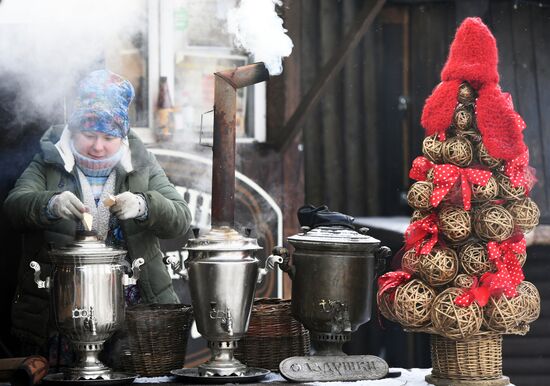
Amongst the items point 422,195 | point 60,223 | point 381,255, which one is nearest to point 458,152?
point 422,195

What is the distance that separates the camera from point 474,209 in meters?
4.73

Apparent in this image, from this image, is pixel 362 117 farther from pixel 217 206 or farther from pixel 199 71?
pixel 217 206

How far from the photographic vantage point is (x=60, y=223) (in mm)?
5152

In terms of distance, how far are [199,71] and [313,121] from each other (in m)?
A: 1.29

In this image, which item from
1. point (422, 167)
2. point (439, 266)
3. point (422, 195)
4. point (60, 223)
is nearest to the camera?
point (439, 266)

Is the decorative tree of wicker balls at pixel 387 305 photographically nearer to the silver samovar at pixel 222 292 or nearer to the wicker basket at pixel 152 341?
the silver samovar at pixel 222 292

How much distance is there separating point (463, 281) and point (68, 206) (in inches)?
70.5

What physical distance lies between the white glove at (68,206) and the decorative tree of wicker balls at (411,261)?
1459 millimetres

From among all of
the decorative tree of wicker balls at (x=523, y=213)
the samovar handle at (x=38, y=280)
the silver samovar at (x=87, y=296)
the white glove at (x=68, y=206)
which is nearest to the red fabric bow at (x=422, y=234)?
the decorative tree of wicker balls at (x=523, y=213)

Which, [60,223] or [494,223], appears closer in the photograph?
[494,223]

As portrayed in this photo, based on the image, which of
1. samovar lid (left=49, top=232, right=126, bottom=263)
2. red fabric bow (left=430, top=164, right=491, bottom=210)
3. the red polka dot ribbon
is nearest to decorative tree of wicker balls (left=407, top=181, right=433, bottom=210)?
red fabric bow (left=430, top=164, right=491, bottom=210)

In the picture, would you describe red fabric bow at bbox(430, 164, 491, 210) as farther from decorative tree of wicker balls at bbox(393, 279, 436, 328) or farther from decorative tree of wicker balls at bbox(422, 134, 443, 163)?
decorative tree of wicker balls at bbox(393, 279, 436, 328)

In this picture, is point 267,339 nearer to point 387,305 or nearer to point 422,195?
point 387,305

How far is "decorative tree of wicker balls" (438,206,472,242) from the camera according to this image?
15.3ft
